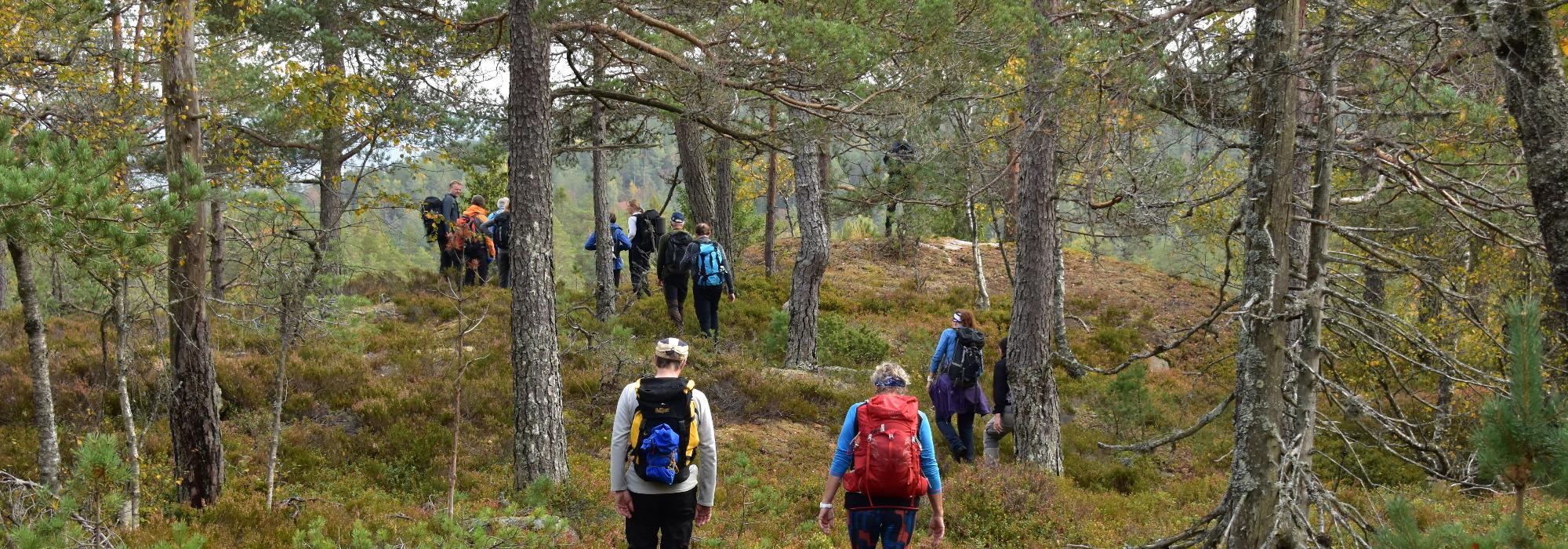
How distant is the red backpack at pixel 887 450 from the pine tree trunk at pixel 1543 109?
318cm

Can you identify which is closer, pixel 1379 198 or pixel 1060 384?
pixel 1379 198

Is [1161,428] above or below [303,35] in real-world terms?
below

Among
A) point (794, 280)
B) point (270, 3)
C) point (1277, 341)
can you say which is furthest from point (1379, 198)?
point (270, 3)

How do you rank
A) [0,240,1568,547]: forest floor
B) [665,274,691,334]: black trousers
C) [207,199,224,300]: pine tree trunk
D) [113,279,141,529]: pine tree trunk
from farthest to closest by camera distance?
[665,274,691,334]: black trousers → [0,240,1568,547]: forest floor → [207,199,224,300]: pine tree trunk → [113,279,141,529]: pine tree trunk

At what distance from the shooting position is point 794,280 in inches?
483

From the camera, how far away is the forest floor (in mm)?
7000

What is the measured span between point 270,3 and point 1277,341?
14954 millimetres

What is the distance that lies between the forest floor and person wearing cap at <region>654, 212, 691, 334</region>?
0.48 m

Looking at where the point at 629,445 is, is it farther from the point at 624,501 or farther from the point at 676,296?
the point at 676,296

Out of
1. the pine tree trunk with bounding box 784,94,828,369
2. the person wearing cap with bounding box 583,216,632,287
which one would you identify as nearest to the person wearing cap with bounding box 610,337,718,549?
the pine tree trunk with bounding box 784,94,828,369

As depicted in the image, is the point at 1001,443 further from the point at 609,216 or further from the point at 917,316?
the point at 609,216

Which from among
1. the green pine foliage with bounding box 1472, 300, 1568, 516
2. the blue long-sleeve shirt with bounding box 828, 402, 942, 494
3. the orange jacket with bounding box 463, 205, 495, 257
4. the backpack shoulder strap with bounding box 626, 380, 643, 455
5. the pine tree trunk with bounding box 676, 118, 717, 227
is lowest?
the blue long-sleeve shirt with bounding box 828, 402, 942, 494

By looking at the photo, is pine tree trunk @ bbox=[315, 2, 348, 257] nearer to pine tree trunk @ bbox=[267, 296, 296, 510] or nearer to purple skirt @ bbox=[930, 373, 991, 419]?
pine tree trunk @ bbox=[267, 296, 296, 510]

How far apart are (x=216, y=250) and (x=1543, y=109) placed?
8800 mm
